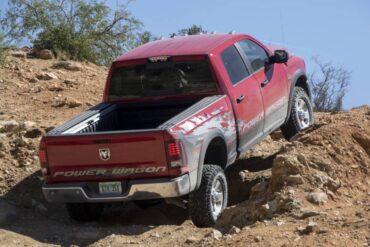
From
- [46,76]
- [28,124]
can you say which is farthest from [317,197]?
[46,76]

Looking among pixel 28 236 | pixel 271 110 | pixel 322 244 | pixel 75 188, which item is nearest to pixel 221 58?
pixel 271 110

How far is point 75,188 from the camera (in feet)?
23.8

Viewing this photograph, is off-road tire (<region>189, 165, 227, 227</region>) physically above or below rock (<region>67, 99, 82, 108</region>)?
above

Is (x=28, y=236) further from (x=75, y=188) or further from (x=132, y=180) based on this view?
(x=132, y=180)

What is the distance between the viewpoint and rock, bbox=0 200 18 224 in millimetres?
8118

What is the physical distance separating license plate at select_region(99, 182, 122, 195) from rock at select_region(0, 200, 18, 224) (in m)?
1.45

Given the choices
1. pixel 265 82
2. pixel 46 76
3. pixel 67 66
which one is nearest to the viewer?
pixel 265 82

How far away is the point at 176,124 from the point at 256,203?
104 cm

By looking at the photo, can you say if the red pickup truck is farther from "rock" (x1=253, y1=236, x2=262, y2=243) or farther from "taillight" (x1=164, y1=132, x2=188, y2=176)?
"rock" (x1=253, y1=236, x2=262, y2=243)

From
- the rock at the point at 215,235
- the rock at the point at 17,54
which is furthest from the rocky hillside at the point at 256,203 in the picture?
the rock at the point at 17,54

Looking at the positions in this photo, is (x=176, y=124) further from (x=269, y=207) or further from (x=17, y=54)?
(x=17, y=54)

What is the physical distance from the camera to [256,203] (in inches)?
270

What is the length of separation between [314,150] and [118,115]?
234cm

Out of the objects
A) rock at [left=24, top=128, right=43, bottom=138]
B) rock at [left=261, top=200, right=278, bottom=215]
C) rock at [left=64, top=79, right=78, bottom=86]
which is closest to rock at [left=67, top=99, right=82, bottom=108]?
rock at [left=64, top=79, right=78, bottom=86]
